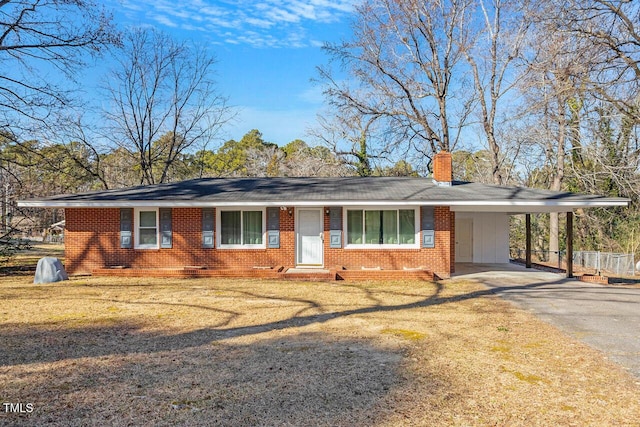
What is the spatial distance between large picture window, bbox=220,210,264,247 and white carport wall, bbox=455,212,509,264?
27.6 feet

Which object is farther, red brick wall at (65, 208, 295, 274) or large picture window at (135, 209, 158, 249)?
large picture window at (135, 209, 158, 249)

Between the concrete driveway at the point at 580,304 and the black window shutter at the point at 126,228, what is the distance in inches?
421

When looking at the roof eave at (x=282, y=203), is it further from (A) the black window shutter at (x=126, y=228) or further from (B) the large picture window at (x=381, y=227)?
(B) the large picture window at (x=381, y=227)

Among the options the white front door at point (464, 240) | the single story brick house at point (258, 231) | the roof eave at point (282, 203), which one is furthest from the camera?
the white front door at point (464, 240)

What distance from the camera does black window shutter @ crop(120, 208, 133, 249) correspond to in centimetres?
1518

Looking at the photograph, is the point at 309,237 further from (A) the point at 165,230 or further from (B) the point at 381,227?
(A) the point at 165,230

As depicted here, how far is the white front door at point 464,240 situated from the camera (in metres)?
18.7

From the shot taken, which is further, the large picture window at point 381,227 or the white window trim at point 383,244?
the large picture window at point 381,227

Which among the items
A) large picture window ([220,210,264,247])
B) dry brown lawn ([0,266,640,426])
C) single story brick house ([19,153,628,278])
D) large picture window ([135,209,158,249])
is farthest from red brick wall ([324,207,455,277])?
large picture window ([135,209,158,249])

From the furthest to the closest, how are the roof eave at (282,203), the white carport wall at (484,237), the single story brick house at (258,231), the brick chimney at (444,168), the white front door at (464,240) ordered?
the white front door at (464,240) → the white carport wall at (484,237) → the brick chimney at (444,168) → the single story brick house at (258,231) → the roof eave at (282,203)

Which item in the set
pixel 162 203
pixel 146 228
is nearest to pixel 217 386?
pixel 162 203

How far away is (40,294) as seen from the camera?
36.6ft

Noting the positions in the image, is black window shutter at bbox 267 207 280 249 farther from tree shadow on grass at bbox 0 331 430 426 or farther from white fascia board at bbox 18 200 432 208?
tree shadow on grass at bbox 0 331 430 426

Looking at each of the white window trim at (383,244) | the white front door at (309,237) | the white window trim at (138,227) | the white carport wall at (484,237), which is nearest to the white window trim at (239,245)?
the white front door at (309,237)
